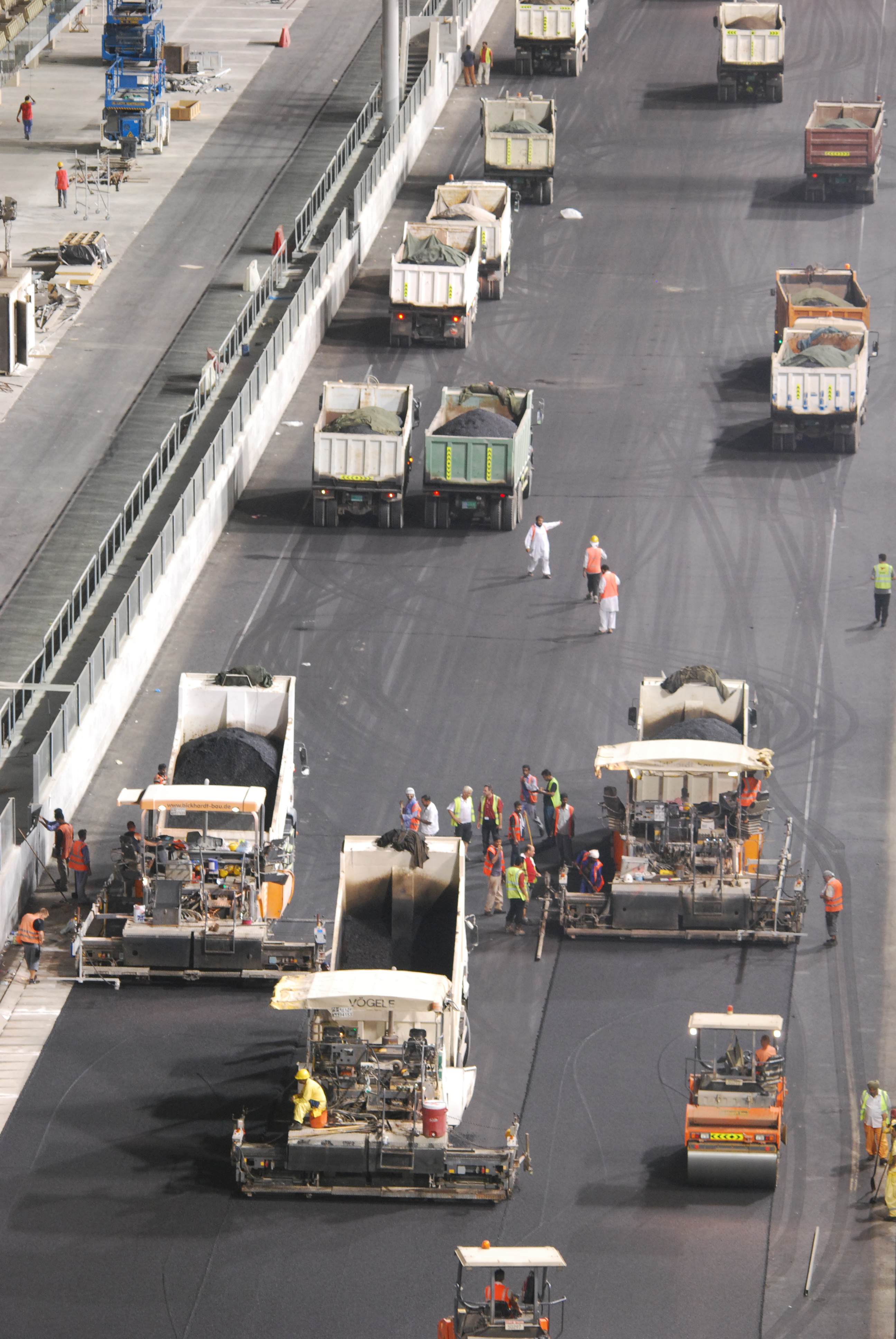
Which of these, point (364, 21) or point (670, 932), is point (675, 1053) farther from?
point (364, 21)

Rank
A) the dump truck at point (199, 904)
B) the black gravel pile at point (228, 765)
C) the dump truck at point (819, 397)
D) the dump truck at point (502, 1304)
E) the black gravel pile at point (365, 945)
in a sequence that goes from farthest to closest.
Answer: the dump truck at point (819, 397)
the black gravel pile at point (228, 765)
the dump truck at point (199, 904)
the black gravel pile at point (365, 945)
the dump truck at point (502, 1304)

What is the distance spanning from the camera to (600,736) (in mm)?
46125

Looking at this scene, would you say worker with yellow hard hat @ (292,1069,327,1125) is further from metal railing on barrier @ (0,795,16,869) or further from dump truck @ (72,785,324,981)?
metal railing on barrier @ (0,795,16,869)

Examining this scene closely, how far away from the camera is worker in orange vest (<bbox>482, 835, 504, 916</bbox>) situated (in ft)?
135

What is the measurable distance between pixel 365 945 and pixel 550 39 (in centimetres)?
5325

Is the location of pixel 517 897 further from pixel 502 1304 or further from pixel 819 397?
pixel 819 397

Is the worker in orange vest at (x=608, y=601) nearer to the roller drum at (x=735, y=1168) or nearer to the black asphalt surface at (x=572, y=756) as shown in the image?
the black asphalt surface at (x=572, y=756)

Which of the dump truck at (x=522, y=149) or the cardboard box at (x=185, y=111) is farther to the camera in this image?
the cardboard box at (x=185, y=111)

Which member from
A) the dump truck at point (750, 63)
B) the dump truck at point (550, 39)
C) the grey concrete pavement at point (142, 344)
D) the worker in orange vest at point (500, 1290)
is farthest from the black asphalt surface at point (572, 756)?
the dump truck at point (550, 39)

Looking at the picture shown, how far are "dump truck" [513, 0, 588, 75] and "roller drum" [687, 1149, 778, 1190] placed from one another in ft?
187

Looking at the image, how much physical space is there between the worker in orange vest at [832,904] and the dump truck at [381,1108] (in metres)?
6.53

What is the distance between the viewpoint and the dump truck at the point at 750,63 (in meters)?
82.3

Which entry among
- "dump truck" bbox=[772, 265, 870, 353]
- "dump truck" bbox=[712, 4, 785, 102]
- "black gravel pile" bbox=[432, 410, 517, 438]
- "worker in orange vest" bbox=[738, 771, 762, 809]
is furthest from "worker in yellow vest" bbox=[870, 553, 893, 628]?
"dump truck" bbox=[712, 4, 785, 102]

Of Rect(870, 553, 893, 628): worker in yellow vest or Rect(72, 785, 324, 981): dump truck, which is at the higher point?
Rect(870, 553, 893, 628): worker in yellow vest
